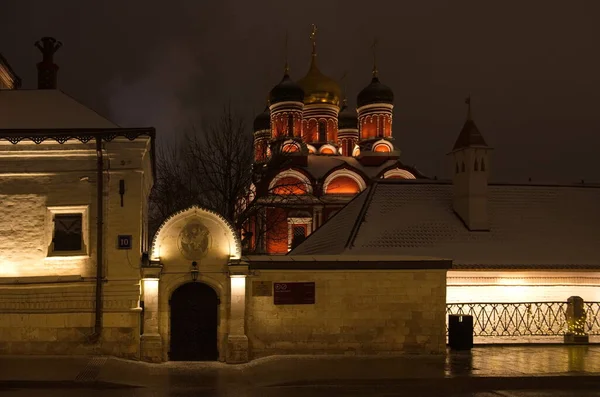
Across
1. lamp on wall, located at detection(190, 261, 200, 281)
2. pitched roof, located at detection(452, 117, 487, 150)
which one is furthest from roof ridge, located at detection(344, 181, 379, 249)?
lamp on wall, located at detection(190, 261, 200, 281)

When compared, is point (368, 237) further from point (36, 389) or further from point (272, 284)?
point (36, 389)

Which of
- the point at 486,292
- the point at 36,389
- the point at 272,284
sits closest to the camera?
the point at 36,389

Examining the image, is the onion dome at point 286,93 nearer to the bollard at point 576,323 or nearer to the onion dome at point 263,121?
the onion dome at point 263,121

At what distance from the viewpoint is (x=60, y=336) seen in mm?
16281

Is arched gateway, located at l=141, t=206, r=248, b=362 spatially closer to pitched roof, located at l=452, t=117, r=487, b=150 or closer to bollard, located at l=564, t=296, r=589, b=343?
bollard, located at l=564, t=296, r=589, b=343

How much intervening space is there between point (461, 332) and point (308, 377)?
5.97 m

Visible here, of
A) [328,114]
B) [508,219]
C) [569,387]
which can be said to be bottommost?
[569,387]

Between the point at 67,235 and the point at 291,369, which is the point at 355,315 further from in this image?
the point at 67,235

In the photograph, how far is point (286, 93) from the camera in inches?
2095

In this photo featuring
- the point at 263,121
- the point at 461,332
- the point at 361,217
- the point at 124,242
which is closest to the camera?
the point at 124,242

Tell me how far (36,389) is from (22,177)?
545cm

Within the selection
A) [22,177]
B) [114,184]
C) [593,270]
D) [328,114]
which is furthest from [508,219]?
[328,114]

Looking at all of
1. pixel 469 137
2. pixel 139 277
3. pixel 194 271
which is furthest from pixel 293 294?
pixel 469 137

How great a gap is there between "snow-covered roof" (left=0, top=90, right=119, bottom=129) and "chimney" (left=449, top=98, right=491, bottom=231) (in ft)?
45.0
